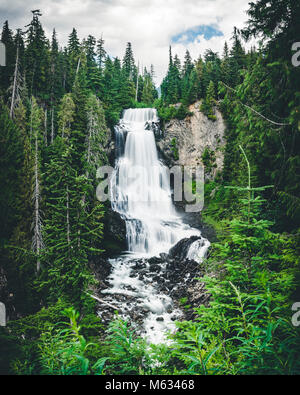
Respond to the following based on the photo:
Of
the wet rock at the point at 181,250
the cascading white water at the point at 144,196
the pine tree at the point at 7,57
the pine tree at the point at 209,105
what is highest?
the pine tree at the point at 7,57

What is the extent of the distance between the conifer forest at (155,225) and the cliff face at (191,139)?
0.22 m

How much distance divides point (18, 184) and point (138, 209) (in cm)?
1608

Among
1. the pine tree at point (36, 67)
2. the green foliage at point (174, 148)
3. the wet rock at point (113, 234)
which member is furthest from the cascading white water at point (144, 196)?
the pine tree at point (36, 67)

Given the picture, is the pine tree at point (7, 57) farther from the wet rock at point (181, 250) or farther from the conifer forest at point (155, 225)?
the wet rock at point (181, 250)

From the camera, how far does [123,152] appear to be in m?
32.4

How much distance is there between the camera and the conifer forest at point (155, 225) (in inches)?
92.5

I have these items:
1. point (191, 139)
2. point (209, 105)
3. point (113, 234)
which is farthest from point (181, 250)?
point (209, 105)

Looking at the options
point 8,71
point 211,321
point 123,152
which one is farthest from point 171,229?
point 8,71

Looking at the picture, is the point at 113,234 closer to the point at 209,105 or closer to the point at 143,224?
the point at 143,224

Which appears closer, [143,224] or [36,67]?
[143,224]

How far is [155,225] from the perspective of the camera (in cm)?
2425

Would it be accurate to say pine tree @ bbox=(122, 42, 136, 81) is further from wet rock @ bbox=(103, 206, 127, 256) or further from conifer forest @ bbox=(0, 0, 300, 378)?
wet rock @ bbox=(103, 206, 127, 256)

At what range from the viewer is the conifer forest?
2.35m

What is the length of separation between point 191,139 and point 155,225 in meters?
18.1
